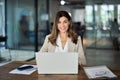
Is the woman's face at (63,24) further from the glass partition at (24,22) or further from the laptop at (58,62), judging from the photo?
the glass partition at (24,22)

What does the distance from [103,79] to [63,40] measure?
804 millimetres

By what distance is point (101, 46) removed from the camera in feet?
29.1

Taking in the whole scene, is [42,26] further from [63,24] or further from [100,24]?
→ [63,24]

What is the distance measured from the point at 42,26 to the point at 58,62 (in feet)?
22.4

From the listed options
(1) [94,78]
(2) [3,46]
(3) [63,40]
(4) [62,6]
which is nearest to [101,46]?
(4) [62,6]

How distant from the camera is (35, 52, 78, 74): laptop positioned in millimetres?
1774

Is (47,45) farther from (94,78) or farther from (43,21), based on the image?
(43,21)

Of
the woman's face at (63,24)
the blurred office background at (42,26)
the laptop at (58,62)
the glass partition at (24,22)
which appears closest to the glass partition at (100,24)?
the blurred office background at (42,26)

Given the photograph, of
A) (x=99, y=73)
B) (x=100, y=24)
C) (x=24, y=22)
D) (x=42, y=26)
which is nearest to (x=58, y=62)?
(x=99, y=73)

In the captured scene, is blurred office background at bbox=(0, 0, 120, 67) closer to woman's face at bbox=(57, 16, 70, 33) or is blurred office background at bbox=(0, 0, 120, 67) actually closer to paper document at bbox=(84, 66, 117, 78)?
woman's face at bbox=(57, 16, 70, 33)

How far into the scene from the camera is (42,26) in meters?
8.53

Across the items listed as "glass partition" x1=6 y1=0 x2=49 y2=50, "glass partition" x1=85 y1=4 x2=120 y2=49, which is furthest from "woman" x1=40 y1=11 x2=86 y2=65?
"glass partition" x1=85 y1=4 x2=120 y2=49

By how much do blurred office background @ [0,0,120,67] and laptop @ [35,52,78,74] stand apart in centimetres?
522

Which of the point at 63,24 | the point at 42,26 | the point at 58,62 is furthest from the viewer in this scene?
the point at 42,26
